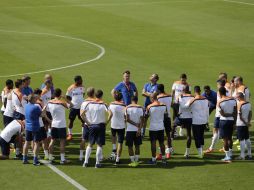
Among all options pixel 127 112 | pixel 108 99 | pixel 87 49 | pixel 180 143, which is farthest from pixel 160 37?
pixel 127 112

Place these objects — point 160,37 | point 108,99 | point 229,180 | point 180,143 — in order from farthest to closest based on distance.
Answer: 1. point 160,37
2. point 108,99
3. point 180,143
4. point 229,180

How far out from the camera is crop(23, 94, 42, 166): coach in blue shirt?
21297 mm

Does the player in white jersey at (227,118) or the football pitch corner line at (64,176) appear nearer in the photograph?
the football pitch corner line at (64,176)

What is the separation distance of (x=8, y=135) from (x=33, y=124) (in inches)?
50.7

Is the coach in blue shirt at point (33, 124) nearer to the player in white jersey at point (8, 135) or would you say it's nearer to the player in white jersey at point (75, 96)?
the player in white jersey at point (8, 135)

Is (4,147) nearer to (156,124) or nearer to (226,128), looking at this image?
(156,124)

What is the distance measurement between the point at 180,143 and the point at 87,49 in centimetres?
1679

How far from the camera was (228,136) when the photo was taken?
72.1ft

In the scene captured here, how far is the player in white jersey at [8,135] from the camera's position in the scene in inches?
874

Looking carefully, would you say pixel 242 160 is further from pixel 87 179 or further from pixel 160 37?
pixel 160 37

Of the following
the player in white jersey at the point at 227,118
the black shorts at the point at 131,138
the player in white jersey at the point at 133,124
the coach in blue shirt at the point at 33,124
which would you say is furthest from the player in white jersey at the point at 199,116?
the coach in blue shirt at the point at 33,124

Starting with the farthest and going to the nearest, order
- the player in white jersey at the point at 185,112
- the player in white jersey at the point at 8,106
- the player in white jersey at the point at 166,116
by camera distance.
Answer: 1. the player in white jersey at the point at 8,106
2. the player in white jersey at the point at 185,112
3. the player in white jersey at the point at 166,116

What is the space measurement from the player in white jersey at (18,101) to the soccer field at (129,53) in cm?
174

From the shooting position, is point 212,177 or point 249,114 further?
point 249,114
